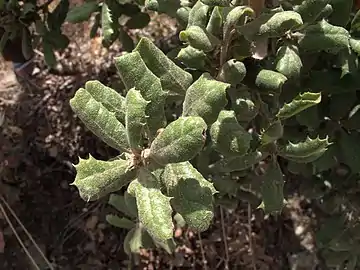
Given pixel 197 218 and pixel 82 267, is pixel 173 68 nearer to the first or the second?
pixel 197 218

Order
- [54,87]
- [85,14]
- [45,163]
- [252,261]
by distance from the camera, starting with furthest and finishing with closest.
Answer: [54,87], [45,163], [252,261], [85,14]

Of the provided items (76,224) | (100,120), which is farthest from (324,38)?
(76,224)

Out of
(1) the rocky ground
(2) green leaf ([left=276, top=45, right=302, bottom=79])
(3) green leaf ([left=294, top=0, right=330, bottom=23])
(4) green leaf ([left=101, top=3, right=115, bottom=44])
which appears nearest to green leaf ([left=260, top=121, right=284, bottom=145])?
(2) green leaf ([left=276, top=45, right=302, bottom=79])

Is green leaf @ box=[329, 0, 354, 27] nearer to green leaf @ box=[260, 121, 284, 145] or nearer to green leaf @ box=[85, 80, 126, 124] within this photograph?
green leaf @ box=[260, 121, 284, 145]

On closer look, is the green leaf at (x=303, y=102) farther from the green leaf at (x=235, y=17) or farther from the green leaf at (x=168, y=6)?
the green leaf at (x=168, y=6)

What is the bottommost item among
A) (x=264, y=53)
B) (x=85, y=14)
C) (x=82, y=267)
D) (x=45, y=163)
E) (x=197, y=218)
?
(x=82, y=267)

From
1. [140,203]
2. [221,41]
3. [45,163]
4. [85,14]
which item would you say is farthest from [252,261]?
[140,203]
